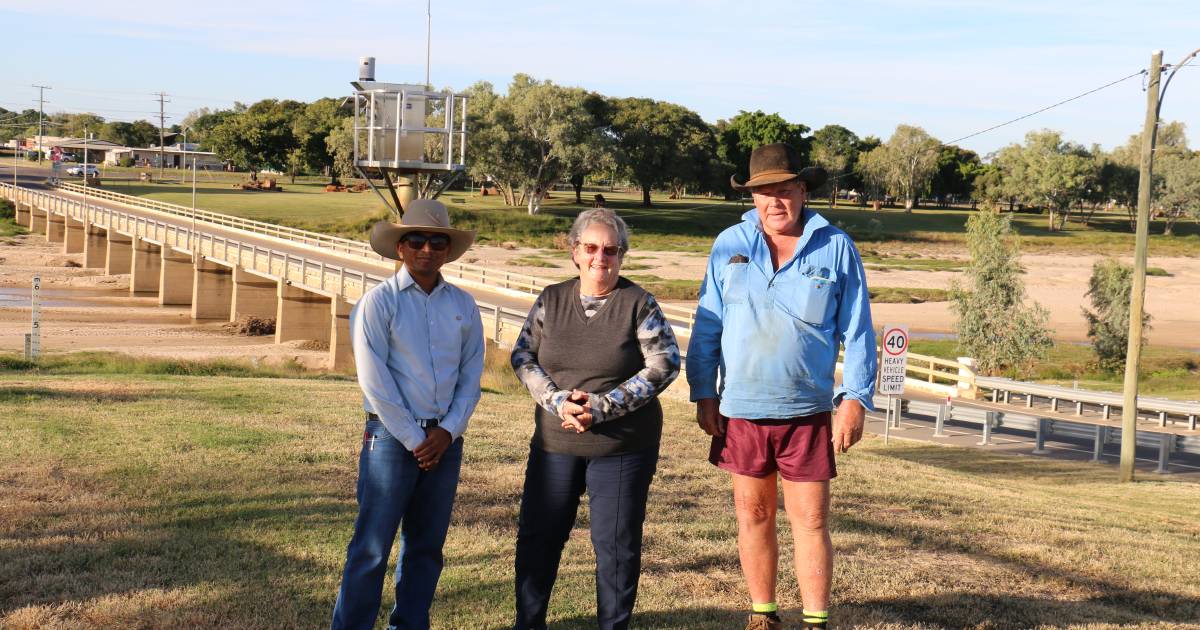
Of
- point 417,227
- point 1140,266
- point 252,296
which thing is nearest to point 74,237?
point 252,296

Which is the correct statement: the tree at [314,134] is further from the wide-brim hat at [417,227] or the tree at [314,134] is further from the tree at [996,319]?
the wide-brim hat at [417,227]

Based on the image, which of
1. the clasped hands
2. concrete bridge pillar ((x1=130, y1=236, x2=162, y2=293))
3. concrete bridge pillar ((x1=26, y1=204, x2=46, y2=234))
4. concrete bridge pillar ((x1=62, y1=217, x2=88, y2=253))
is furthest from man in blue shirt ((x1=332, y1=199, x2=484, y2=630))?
concrete bridge pillar ((x1=26, y1=204, x2=46, y2=234))

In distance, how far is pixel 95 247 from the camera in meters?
64.7

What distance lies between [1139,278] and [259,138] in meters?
101

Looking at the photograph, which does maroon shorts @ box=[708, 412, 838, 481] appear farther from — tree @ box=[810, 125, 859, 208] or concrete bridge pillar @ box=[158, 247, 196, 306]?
tree @ box=[810, 125, 859, 208]

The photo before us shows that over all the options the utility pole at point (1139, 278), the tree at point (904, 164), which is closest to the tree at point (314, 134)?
the tree at point (904, 164)

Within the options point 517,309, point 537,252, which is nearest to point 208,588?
point 517,309

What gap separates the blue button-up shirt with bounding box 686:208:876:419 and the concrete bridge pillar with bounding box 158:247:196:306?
2004 inches

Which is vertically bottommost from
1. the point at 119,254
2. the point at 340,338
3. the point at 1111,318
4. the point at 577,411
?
the point at 340,338

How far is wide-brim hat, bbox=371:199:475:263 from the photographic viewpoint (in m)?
4.68

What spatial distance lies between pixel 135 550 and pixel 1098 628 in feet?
15.7

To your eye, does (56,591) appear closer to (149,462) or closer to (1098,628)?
(149,462)

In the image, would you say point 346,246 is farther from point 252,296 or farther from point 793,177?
point 793,177

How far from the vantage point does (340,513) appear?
6941 mm
